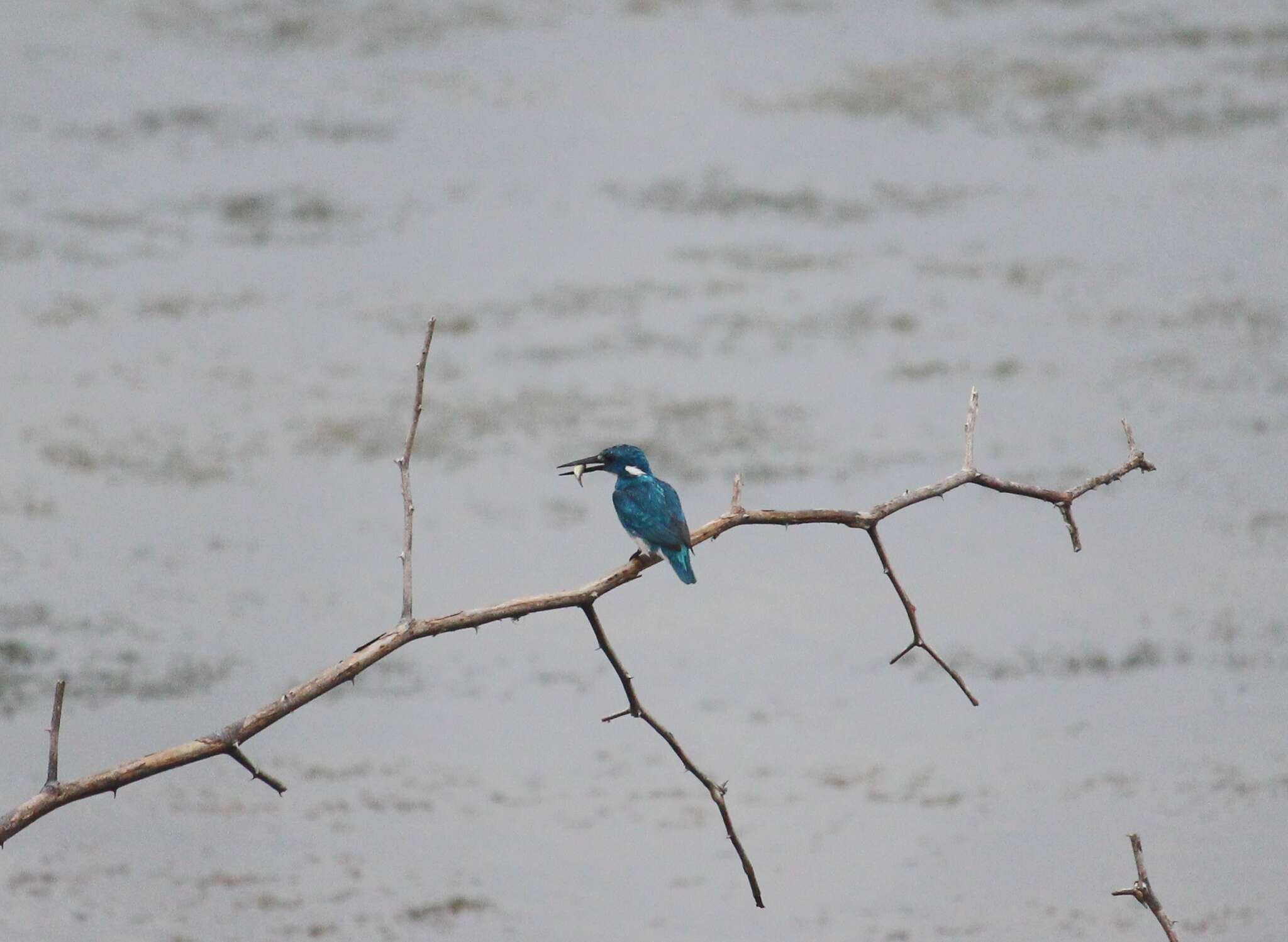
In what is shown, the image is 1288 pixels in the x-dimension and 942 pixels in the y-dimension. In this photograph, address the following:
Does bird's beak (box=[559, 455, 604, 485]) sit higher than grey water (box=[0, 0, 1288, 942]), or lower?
higher

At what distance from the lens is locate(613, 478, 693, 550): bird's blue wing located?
3.96 meters

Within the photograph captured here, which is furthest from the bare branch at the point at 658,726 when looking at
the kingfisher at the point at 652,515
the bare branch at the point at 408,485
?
the kingfisher at the point at 652,515

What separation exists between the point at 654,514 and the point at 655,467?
4533 mm

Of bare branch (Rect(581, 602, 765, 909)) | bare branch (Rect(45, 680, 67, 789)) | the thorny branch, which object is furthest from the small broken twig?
bare branch (Rect(45, 680, 67, 789))

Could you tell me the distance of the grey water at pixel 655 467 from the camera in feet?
20.5

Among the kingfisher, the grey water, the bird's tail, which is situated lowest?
the grey water

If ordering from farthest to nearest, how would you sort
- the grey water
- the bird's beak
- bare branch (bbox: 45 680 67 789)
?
the grey water → the bird's beak → bare branch (bbox: 45 680 67 789)

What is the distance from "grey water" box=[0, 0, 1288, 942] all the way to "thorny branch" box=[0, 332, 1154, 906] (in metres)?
3.38

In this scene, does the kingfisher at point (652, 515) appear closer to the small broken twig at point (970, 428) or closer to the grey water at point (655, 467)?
the small broken twig at point (970, 428)

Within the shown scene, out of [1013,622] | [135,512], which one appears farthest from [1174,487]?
[135,512]

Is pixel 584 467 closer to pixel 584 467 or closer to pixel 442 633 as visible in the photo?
pixel 584 467

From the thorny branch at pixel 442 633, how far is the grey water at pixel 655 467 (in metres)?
3.38

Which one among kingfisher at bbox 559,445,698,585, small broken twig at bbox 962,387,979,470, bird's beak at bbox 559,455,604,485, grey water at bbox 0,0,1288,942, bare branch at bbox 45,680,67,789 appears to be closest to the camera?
bare branch at bbox 45,680,67,789

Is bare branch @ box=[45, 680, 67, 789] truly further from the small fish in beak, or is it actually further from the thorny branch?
the small fish in beak
